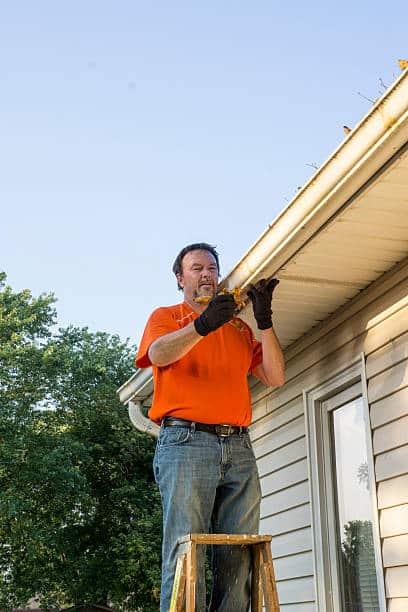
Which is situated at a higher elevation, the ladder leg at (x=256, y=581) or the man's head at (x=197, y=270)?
the man's head at (x=197, y=270)

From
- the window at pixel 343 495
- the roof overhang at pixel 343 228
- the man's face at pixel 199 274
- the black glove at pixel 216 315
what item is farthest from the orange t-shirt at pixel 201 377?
the window at pixel 343 495

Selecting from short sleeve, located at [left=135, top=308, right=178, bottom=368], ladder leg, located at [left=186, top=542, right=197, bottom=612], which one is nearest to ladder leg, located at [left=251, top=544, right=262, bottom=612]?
ladder leg, located at [left=186, top=542, right=197, bottom=612]

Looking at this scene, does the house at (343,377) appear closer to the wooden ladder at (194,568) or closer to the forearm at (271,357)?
the forearm at (271,357)

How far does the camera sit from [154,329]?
9.68 ft

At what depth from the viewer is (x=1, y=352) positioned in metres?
19.4

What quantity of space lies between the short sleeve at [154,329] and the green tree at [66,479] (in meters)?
15.5

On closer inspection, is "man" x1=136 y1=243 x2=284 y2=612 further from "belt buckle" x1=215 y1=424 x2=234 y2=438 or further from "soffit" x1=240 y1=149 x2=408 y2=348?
"soffit" x1=240 y1=149 x2=408 y2=348

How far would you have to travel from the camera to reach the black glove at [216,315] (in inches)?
103

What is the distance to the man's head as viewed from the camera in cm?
313

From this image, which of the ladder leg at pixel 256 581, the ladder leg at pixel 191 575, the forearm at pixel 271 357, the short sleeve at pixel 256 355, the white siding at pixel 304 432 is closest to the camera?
the ladder leg at pixel 191 575

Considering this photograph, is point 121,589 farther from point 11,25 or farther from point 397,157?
point 11,25

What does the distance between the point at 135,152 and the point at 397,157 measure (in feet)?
111

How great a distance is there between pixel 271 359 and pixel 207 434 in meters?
0.48

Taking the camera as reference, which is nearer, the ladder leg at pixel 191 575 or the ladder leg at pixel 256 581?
the ladder leg at pixel 191 575
